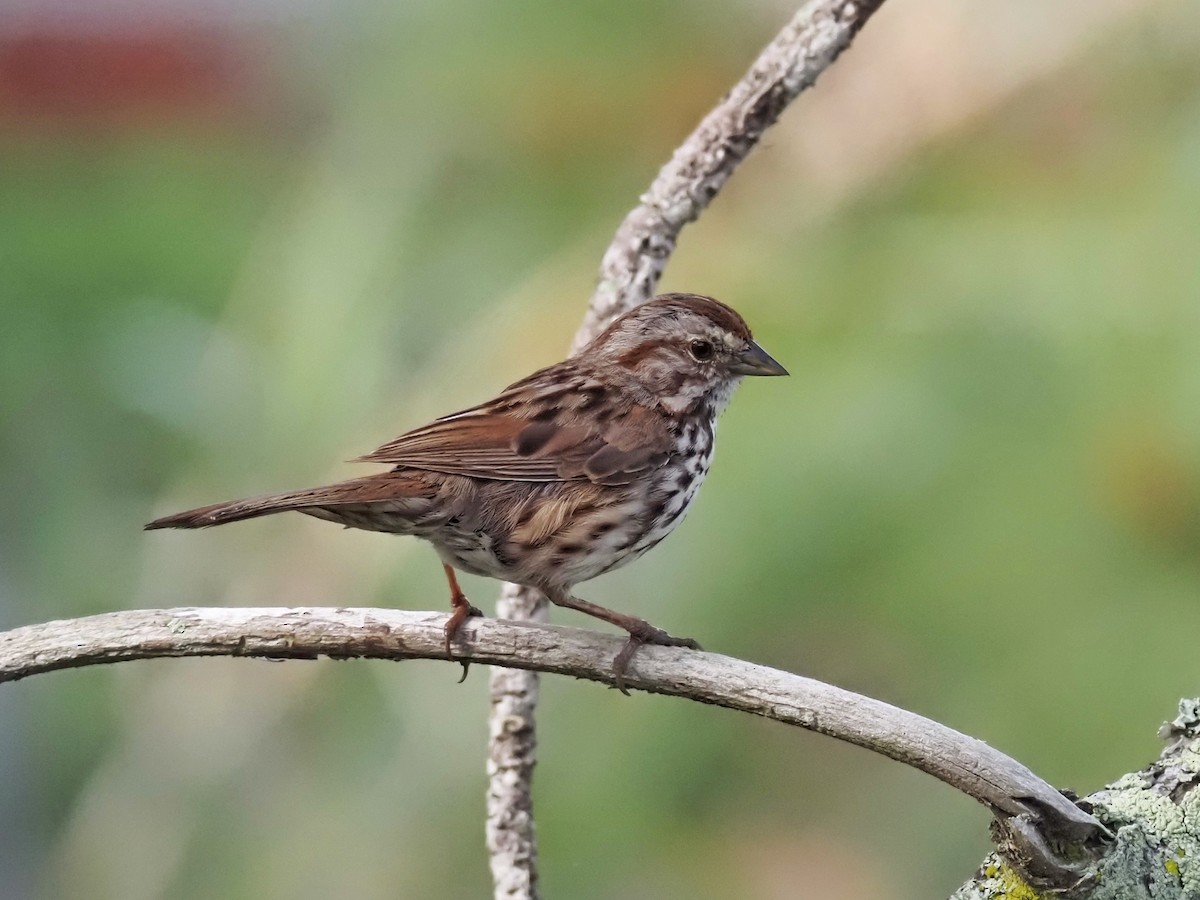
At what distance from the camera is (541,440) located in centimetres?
188

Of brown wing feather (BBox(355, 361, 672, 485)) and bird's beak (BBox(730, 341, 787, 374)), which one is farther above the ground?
bird's beak (BBox(730, 341, 787, 374))

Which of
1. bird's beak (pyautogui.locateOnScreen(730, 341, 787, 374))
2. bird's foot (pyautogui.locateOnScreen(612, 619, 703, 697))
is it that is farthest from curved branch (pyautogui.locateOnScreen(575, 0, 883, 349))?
bird's foot (pyautogui.locateOnScreen(612, 619, 703, 697))

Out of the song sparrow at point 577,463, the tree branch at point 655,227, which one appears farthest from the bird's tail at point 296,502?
the tree branch at point 655,227

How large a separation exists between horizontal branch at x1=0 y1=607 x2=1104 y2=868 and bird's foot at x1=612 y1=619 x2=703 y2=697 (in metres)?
0.01

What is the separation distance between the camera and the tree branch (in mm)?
1876

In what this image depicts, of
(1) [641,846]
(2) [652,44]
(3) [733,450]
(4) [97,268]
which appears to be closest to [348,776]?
(1) [641,846]

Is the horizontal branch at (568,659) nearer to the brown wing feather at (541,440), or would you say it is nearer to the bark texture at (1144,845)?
the bark texture at (1144,845)

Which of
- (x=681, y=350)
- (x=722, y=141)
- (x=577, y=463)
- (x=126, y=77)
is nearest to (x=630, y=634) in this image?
(x=577, y=463)

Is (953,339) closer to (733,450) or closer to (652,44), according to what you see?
(733,450)

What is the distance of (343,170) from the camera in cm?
271

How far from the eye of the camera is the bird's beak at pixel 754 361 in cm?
203

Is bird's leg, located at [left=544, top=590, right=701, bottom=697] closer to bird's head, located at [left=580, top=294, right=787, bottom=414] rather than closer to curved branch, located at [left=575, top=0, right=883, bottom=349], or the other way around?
bird's head, located at [left=580, top=294, right=787, bottom=414]

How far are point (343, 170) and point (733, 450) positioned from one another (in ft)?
3.37

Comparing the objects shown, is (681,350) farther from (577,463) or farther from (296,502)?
(296,502)
